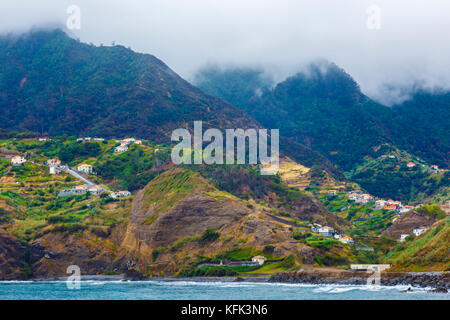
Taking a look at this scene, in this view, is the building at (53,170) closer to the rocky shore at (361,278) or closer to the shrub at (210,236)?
the shrub at (210,236)

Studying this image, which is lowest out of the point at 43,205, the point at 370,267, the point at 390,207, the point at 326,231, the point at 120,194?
the point at 370,267

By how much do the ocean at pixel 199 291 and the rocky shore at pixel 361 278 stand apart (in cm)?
280

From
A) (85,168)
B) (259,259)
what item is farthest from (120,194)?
(259,259)

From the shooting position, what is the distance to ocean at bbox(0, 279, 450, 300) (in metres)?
75.6

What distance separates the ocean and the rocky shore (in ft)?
9.17

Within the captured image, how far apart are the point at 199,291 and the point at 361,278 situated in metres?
25.1

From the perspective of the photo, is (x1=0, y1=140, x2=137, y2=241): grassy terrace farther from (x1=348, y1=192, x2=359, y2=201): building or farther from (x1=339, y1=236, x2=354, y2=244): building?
(x1=348, y1=192, x2=359, y2=201): building

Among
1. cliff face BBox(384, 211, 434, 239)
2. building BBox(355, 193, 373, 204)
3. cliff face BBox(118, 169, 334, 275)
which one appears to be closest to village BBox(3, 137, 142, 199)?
cliff face BBox(118, 169, 334, 275)

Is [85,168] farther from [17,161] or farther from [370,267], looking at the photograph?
[370,267]

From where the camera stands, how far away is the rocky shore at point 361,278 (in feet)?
→ 270

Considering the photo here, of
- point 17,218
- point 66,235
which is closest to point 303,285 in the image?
point 66,235

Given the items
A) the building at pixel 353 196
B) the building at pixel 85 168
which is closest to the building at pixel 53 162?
the building at pixel 85 168

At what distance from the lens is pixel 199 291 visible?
8962 cm
